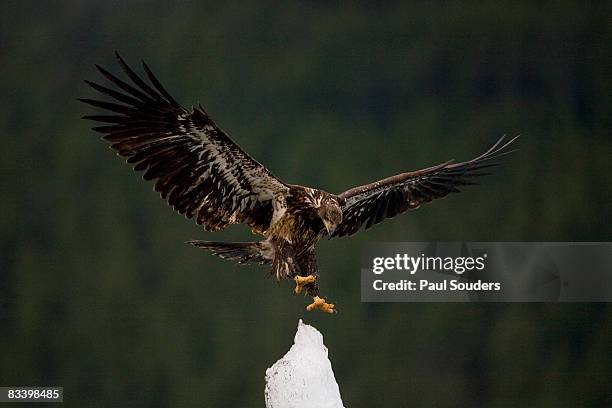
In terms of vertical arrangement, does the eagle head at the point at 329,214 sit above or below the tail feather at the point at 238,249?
above

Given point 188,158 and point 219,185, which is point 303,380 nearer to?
point 219,185

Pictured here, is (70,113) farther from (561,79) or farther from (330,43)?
(561,79)

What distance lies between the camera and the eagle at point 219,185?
3.55 metres

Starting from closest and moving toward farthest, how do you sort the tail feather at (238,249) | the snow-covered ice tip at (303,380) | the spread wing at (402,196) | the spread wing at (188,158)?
the spread wing at (188,158) < the snow-covered ice tip at (303,380) < the tail feather at (238,249) < the spread wing at (402,196)

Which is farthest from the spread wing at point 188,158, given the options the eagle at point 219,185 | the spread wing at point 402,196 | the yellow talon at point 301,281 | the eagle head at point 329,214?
the spread wing at point 402,196

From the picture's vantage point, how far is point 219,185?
3.82 m

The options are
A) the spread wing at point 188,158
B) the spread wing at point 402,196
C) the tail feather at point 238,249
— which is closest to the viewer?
the spread wing at point 188,158

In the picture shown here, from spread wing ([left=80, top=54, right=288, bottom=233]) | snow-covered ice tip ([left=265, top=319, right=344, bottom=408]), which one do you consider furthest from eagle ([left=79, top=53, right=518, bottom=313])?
snow-covered ice tip ([left=265, top=319, right=344, bottom=408])

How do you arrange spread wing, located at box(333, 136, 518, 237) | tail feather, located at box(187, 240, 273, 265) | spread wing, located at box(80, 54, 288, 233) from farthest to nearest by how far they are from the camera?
spread wing, located at box(333, 136, 518, 237) < tail feather, located at box(187, 240, 273, 265) < spread wing, located at box(80, 54, 288, 233)

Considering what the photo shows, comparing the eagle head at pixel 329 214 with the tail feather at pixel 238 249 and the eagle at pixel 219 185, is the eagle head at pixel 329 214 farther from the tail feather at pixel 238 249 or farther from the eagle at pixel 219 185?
the tail feather at pixel 238 249

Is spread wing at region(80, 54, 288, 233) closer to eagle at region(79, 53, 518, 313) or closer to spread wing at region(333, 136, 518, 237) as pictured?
eagle at region(79, 53, 518, 313)

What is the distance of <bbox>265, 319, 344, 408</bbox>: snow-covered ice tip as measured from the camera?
371 cm

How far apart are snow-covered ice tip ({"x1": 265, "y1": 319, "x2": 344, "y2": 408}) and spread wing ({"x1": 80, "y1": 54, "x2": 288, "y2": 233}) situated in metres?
0.57

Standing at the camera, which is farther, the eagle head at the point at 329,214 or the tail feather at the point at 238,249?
the tail feather at the point at 238,249
